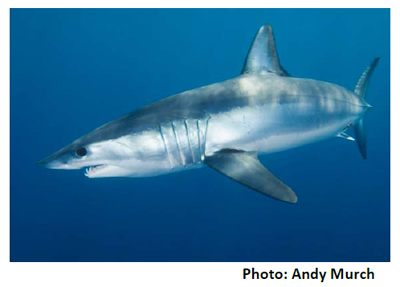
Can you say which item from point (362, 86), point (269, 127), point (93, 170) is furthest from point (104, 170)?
point (362, 86)

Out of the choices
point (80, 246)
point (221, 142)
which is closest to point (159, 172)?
point (221, 142)

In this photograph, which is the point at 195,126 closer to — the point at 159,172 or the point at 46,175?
the point at 159,172

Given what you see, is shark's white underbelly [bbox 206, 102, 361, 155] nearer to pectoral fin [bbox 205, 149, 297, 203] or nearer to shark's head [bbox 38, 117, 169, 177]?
pectoral fin [bbox 205, 149, 297, 203]

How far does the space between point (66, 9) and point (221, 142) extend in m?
20.3

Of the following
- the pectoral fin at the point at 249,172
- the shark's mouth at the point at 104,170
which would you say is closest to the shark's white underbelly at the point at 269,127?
the pectoral fin at the point at 249,172

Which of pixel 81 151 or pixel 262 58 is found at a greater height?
pixel 262 58

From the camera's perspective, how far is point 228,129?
3.42 meters

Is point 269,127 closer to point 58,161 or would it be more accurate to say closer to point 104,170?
point 104,170

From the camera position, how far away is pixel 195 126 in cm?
331

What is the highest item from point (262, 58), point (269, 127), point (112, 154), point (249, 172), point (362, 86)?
point (362, 86)

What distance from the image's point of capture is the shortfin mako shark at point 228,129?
3.00 meters

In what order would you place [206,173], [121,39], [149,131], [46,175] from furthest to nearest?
[121,39]
[46,175]
[206,173]
[149,131]

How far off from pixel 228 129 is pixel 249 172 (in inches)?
25.9

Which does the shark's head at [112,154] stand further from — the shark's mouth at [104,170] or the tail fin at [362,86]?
the tail fin at [362,86]
